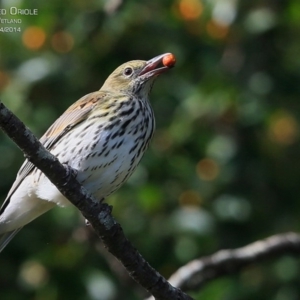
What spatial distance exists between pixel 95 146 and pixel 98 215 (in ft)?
2.38

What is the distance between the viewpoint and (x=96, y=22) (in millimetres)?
6730

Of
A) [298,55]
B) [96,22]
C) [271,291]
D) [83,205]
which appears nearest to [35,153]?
[83,205]

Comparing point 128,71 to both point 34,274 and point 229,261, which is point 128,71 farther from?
point 34,274

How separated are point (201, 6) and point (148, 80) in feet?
4.62

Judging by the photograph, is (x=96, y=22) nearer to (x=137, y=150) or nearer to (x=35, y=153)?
(x=137, y=150)

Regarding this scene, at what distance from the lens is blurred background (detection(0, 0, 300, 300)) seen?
6.46m

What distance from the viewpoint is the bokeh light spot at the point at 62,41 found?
6.88 metres

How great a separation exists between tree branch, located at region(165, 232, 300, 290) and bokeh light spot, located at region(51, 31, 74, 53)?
2.02 metres

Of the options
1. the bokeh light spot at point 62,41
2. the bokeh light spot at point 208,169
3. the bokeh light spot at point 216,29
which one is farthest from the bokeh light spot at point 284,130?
the bokeh light spot at point 62,41

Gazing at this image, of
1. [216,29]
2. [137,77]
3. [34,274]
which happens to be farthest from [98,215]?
[216,29]

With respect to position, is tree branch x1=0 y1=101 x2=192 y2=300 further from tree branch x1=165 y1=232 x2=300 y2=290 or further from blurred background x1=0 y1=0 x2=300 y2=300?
blurred background x1=0 y1=0 x2=300 y2=300

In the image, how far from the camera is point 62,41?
690cm

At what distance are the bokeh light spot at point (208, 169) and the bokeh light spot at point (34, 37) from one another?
149 cm

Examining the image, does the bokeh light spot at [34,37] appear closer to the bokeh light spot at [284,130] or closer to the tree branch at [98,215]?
the bokeh light spot at [284,130]
